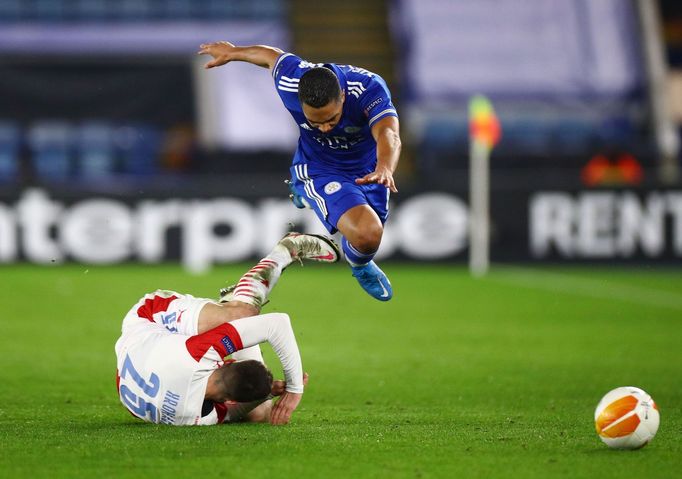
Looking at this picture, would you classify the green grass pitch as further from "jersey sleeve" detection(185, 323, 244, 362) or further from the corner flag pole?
the corner flag pole

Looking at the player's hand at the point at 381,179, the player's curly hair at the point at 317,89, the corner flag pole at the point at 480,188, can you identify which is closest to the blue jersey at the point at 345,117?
the player's curly hair at the point at 317,89

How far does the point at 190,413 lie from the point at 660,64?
20.6m

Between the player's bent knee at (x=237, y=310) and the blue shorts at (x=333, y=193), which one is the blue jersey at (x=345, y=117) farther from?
the player's bent knee at (x=237, y=310)

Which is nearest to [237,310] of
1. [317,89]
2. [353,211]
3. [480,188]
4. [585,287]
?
[317,89]

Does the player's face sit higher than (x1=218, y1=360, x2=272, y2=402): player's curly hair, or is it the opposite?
the player's face

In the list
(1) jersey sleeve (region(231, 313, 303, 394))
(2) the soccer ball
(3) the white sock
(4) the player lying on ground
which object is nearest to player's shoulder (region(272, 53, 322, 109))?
(3) the white sock

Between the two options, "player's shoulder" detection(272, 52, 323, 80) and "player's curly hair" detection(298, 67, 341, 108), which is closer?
"player's curly hair" detection(298, 67, 341, 108)

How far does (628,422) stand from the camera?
5852mm

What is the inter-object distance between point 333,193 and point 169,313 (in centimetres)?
195

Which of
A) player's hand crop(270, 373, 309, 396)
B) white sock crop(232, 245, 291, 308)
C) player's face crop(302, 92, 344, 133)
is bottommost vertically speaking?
player's hand crop(270, 373, 309, 396)

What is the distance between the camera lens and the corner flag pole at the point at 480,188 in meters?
18.2

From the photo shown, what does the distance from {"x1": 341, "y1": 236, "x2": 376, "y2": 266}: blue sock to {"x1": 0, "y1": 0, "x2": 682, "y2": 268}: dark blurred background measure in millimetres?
11810

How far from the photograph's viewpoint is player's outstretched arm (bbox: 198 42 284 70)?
7961mm

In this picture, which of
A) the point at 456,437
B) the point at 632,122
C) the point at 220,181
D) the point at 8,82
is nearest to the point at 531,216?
the point at 220,181
